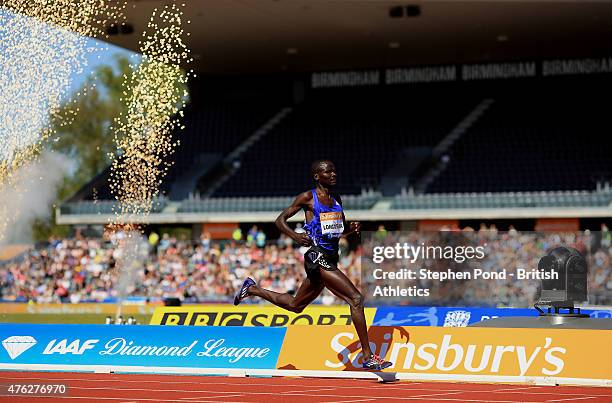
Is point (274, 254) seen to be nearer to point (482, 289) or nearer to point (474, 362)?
point (482, 289)

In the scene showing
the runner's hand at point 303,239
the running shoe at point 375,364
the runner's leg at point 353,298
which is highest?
the runner's hand at point 303,239

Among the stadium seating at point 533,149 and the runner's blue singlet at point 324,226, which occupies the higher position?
the stadium seating at point 533,149

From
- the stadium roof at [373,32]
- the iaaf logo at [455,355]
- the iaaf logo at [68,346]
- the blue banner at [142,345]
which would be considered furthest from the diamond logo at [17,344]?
the stadium roof at [373,32]

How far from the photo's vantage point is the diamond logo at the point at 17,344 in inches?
596

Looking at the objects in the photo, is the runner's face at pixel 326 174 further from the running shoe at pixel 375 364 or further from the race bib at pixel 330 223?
the running shoe at pixel 375 364

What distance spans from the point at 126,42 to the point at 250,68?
7.75m

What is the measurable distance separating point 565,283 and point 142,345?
542 centimetres

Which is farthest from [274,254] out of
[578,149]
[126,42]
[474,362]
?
[474,362]

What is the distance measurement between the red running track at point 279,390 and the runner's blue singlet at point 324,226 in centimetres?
152

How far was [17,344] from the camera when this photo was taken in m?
15.2

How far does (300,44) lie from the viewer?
37.6 metres

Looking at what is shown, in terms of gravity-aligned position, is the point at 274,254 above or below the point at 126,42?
below

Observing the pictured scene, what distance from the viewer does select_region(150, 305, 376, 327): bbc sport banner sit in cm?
1753

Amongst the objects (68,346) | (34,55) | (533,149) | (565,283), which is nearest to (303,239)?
(68,346)
